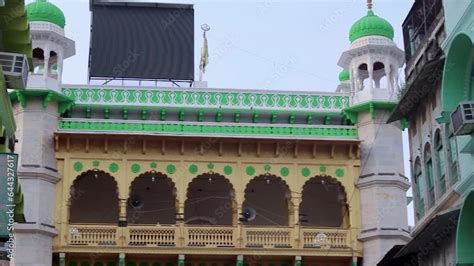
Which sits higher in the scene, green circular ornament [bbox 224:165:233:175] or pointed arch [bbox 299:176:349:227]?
green circular ornament [bbox 224:165:233:175]

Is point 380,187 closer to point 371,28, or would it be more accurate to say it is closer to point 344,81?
point 371,28

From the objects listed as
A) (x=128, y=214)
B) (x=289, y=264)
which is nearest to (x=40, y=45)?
(x=128, y=214)

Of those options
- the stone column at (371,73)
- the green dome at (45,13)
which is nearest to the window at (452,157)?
the stone column at (371,73)

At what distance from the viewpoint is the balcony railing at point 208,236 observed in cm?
3005

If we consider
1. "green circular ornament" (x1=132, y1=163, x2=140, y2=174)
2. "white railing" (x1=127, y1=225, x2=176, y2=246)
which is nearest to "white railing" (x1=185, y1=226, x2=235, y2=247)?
"white railing" (x1=127, y1=225, x2=176, y2=246)

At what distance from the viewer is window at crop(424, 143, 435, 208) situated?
23312 millimetres

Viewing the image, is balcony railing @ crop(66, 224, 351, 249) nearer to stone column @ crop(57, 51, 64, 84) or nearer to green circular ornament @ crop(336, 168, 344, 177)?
green circular ornament @ crop(336, 168, 344, 177)

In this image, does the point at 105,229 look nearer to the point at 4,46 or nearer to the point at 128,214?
the point at 128,214

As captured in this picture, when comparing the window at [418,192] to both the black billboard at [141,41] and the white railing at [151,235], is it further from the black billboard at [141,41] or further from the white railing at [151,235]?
the black billboard at [141,41]

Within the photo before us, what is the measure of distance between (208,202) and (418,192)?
397 inches

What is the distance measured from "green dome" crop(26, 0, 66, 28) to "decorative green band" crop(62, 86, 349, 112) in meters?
2.31

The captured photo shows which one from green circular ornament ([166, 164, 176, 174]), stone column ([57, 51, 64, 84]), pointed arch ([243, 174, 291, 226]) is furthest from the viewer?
pointed arch ([243, 174, 291, 226])

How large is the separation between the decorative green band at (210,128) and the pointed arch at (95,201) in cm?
202

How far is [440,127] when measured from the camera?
22.6m
